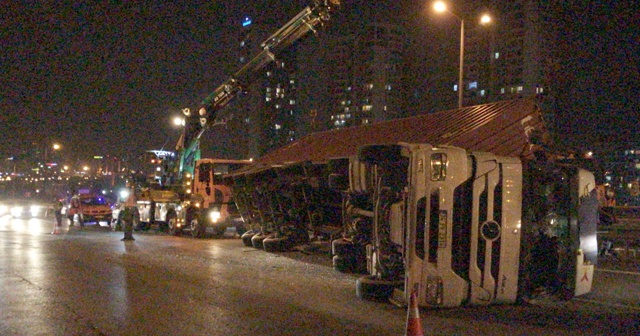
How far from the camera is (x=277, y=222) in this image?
671 inches

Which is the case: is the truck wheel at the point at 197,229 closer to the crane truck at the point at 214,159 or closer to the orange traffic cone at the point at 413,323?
the crane truck at the point at 214,159

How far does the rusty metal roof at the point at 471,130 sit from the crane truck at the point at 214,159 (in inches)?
200

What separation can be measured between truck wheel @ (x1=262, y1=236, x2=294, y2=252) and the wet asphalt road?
1883 millimetres

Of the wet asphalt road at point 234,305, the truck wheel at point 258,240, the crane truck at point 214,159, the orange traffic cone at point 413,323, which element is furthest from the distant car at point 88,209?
the orange traffic cone at point 413,323

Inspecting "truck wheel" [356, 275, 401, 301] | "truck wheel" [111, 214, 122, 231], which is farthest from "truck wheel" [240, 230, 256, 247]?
"truck wheel" [111, 214, 122, 231]

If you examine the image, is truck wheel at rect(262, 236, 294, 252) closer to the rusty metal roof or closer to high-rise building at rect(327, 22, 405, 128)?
the rusty metal roof

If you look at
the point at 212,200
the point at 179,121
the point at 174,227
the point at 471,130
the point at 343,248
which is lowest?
the point at 174,227

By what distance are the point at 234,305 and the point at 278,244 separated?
7.35 metres

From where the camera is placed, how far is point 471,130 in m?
12.1

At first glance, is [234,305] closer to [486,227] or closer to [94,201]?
[486,227]

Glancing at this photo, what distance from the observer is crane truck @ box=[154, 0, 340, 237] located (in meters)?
20.1

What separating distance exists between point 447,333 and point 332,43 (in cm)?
9732

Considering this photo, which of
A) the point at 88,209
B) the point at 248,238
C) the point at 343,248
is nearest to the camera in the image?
the point at 343,248

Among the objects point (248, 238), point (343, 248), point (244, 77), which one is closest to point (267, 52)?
point (244, 77)
